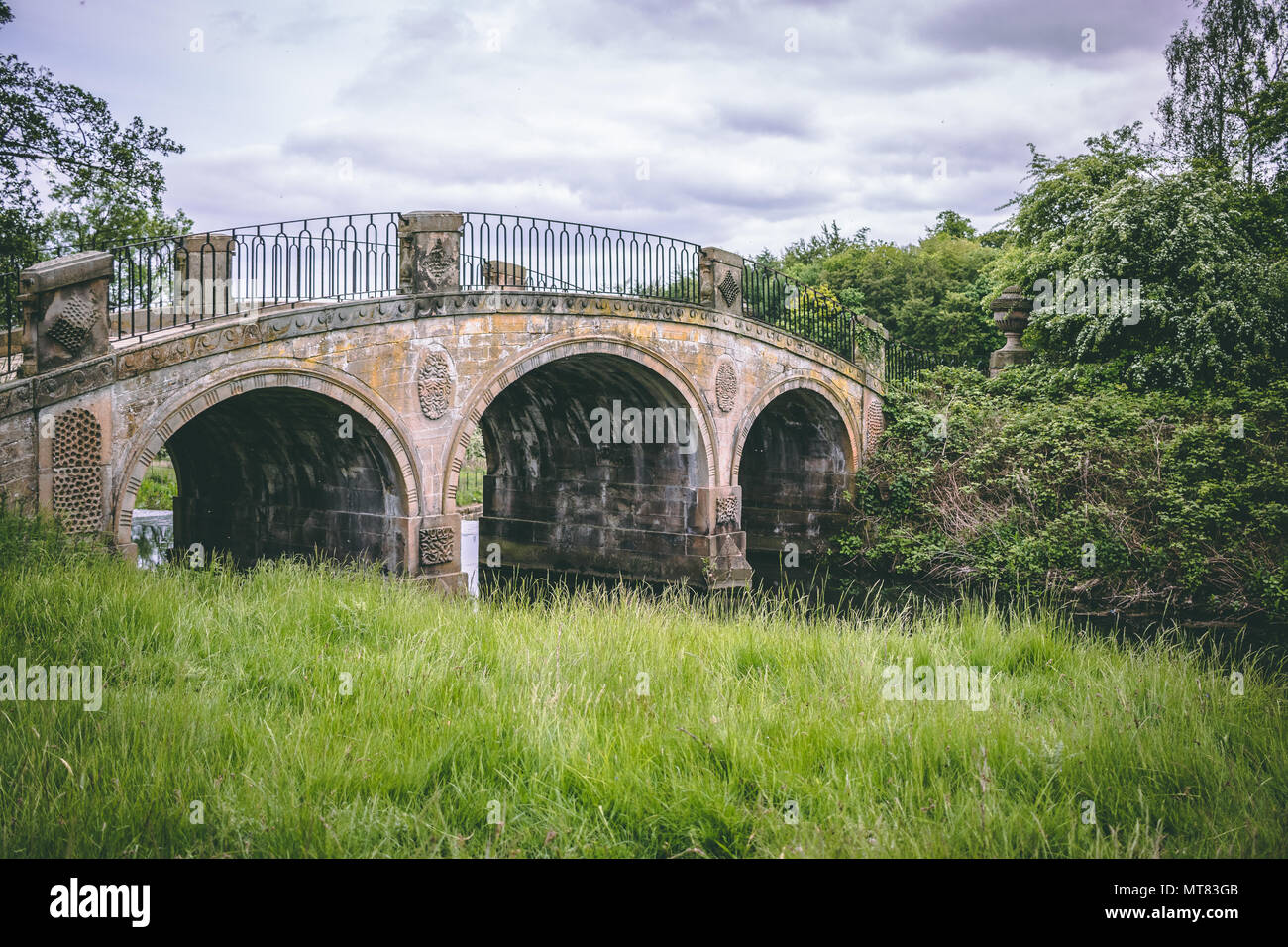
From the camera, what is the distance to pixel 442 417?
11.3 m

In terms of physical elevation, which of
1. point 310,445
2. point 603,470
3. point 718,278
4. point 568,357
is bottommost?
point 603,470

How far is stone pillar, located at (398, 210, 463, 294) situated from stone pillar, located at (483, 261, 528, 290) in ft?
3.35

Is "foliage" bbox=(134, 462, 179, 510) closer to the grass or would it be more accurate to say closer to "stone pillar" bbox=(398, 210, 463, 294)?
"stone pillar" bbox=(398, 210, 463, 294)

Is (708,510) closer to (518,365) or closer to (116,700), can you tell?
(518,365)

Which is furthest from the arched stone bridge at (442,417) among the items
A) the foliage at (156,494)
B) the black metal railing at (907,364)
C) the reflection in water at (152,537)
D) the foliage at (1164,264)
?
the foliage at (156,494)

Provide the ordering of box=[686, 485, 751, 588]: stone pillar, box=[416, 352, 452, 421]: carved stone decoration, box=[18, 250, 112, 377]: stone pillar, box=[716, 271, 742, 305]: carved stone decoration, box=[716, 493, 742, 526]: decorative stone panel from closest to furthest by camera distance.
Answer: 1. box=[18, 250, 112, 377]: stone pillar
2. box=[416, 352, 452, 421]: carved stone decoration
3. box=[716, 271, 742, 305]: carved stone decoration
4. box=[686, 485, 751, 588]: stone pillar
5. box=[716, 493, 742, 526]: decorative stone panel

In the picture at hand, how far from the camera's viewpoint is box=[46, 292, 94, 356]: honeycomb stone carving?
7.63 m

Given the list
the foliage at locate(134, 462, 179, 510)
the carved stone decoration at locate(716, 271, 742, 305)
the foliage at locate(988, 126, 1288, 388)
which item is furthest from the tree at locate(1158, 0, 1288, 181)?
the foliage at locate(134, 462, 179, 510)

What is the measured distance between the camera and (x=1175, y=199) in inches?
583

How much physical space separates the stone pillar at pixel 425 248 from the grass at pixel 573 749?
5.83 m

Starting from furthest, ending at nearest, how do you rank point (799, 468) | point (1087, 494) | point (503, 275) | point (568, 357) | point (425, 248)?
point (799, 468) < point (1087, 494) < point (568, 357) < point (503, 275) < point (425, 248)

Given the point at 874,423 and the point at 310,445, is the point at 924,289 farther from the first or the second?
the point at 310,445

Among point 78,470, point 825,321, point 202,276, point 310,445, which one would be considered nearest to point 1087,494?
point 825,321

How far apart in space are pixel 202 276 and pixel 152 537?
25.5ft
